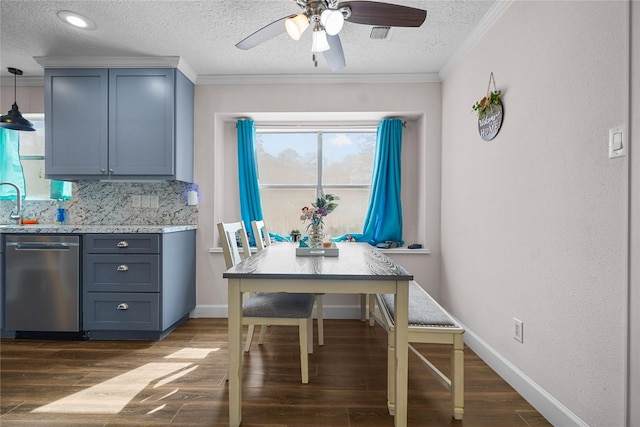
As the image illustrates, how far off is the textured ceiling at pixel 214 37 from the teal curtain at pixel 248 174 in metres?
0.59

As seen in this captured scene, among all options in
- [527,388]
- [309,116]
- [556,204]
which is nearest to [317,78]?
[309,116]

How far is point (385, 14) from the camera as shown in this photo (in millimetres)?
1632

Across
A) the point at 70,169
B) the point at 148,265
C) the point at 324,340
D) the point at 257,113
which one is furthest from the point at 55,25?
the point at 324,340

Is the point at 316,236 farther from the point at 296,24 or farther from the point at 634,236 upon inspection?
the point at 634,236

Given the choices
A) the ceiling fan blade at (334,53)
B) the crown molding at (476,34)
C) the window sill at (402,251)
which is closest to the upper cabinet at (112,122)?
the window sill at (402,251)

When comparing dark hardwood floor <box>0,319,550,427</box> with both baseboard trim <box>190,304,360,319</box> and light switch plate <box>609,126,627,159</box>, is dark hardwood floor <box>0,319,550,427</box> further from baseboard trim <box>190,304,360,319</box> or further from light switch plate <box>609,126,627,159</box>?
light switch plate <box>609,126,627,159</box>

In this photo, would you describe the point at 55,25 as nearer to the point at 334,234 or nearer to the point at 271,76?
the point at 271,76

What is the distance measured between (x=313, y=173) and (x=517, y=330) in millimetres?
2497

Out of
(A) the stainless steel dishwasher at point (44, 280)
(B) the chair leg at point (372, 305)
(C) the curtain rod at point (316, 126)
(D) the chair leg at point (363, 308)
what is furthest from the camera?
(C) the curtain rod at point (316, 126)

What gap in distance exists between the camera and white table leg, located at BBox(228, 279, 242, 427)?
1534 mm

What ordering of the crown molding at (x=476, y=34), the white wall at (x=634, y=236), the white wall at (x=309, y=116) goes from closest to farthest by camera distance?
1. the white wall at (x=634, y=236)
2. the crown molding at (x=476, y=34)
3. the white wall at (x=309, y=116)

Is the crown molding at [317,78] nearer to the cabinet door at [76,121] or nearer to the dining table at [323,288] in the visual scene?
the cabinet door at [76,121]

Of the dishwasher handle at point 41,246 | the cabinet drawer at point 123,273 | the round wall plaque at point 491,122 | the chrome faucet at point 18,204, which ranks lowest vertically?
the cabinet drawer at point 123,273

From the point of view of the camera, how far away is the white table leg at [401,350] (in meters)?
1.49
